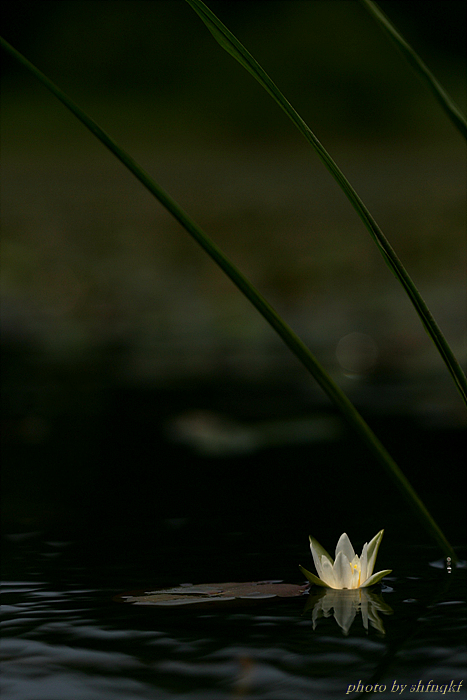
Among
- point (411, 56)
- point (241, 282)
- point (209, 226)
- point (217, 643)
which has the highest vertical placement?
point (209, 226)

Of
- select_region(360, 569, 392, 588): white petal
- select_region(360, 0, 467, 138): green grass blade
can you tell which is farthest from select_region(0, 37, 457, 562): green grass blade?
select_region(360, 0, 467, 138): green grass blade

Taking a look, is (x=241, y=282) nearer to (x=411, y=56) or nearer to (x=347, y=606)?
(x=411, y=56)

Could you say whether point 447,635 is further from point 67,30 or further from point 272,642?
point 67,30

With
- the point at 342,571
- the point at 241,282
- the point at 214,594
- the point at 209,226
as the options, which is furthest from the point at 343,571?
the point at 209,226

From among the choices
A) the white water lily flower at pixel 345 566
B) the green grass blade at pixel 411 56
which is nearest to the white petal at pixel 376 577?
the white water lily flower at pixel 345 566

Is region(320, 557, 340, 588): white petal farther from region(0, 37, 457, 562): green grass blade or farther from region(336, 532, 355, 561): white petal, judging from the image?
region(0, 37, 457, 562): green grass blade

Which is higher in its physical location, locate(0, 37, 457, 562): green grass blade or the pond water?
locate(0, 37, 457, 562): green grass blade

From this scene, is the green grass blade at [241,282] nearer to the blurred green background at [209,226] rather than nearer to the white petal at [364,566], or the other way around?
the white petal at [364,566]

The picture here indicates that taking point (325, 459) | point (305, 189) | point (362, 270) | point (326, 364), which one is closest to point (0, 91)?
point (305, 189)
